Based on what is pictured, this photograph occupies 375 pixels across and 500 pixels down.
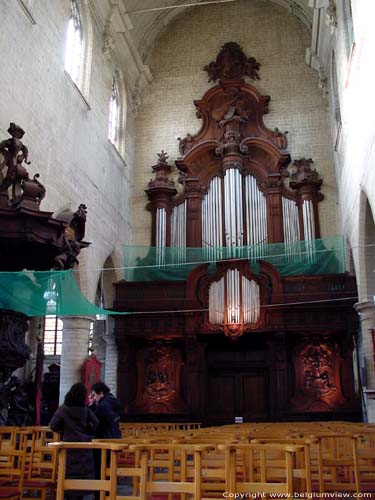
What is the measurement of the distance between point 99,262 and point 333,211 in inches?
297

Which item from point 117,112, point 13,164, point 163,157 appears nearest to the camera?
point 13,164

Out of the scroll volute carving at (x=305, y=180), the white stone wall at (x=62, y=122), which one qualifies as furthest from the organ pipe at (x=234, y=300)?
the scroll volute carving at (x=305, y=180)

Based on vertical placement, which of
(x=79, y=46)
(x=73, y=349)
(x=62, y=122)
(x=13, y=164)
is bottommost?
(x=73, y=349)

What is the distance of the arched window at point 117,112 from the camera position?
1820 cm

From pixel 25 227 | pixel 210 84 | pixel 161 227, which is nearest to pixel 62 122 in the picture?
pixel 25 227

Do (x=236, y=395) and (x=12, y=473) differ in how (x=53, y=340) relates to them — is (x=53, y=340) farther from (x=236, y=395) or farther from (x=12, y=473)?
(x=12, y=473)

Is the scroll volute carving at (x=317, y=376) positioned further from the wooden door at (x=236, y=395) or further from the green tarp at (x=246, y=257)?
the green tarp at (x=246, y=257)

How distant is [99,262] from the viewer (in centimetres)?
1573

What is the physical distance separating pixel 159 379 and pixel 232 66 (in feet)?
35.6

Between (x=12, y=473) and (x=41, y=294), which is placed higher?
(x=41, y=294)

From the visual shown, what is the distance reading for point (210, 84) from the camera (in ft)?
66.2

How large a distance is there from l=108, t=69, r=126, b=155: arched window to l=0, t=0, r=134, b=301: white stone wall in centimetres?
64

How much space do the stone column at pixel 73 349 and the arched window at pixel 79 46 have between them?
5.97 metres

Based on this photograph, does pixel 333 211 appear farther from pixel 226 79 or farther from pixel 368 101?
pixel 368 101
